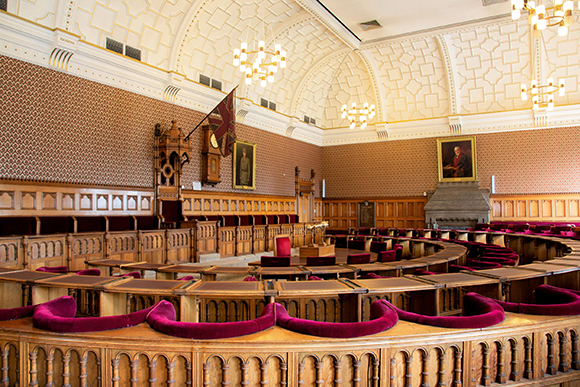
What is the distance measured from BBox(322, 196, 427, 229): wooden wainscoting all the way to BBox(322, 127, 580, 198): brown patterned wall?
0.34 meters

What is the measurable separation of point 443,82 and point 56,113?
15516 mm

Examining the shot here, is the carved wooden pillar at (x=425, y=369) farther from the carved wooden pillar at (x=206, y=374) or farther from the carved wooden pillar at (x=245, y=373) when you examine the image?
the carved wooden pillar at (x=206, y=374)

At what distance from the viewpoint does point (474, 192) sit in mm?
16641

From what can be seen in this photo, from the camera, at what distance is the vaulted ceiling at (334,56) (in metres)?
9.94

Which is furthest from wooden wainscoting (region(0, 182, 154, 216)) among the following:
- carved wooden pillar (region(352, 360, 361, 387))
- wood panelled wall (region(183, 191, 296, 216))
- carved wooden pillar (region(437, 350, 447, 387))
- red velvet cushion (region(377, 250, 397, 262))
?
carved wooden pillar (region(437, 350, 447, 387))

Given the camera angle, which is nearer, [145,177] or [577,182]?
[145,177]

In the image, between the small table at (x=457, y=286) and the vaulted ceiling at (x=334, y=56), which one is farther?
the vaulted ceiling at (x=334, y=56)

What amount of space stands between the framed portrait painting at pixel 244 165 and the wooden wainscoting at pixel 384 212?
6.41 metres

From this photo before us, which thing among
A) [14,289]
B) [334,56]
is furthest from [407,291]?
[334,56]

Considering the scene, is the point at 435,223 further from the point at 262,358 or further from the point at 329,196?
the point at 262,358

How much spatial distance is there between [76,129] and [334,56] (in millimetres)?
11475

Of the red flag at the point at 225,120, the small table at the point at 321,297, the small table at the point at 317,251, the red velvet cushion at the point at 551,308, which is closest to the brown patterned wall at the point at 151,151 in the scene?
the red flag at the point at 225,120

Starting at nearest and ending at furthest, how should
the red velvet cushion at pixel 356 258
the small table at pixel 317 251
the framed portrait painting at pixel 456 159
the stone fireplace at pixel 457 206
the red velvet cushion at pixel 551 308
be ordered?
the red velvet cushion at pixel 551 308 < the red velvet cushion at pixel 356 258 < the small table at pixel 317 251 < the stone fireplace at pixel 457 206 < the framed portrait painting at pixel 456 159

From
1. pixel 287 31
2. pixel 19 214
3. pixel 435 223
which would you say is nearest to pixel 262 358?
pixel 19 214
